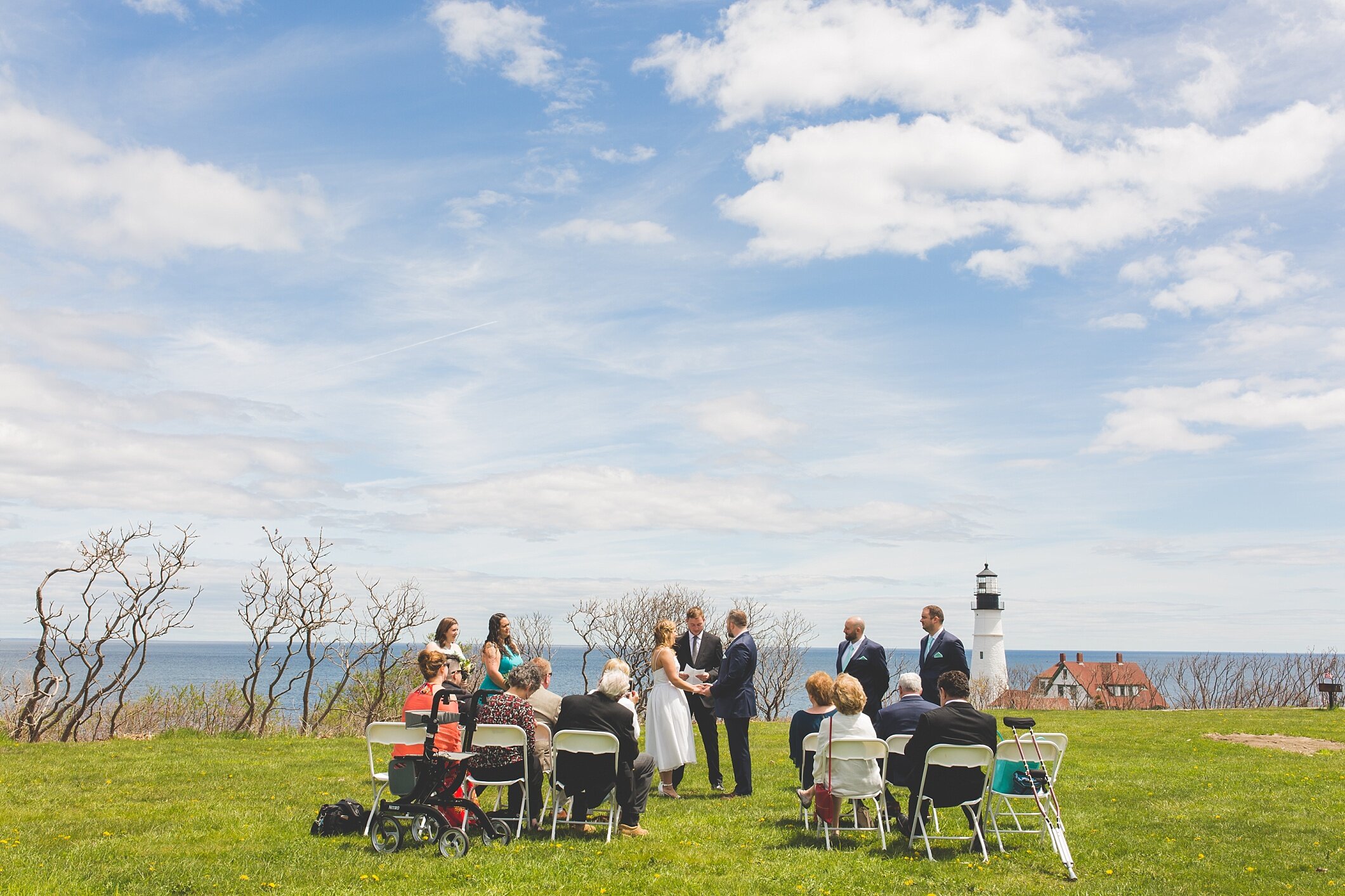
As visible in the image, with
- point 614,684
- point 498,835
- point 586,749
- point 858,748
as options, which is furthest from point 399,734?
point 858,748

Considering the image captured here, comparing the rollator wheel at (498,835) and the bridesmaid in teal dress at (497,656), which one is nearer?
the rollator wheel at (498,835)

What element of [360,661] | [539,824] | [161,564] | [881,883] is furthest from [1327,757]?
[161,564]

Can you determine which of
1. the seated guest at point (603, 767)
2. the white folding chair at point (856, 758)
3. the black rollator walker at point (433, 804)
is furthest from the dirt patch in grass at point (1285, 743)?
the black rollator walker at point (433, 804)

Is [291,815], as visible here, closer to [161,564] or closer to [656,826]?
[656,826]

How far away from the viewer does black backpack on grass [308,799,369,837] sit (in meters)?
7.38

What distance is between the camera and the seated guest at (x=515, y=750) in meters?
7.28

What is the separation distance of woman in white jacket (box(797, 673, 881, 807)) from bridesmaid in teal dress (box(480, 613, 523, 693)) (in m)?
3.25

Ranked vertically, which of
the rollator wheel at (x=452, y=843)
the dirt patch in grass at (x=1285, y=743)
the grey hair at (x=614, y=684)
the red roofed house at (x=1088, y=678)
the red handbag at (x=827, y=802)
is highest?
the grey hair at (x=614, y=684)

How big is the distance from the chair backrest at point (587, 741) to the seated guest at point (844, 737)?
5.00ft

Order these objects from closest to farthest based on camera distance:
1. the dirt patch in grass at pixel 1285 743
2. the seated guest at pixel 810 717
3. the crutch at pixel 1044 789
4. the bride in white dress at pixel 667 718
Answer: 1. the crutch at pixel 1044 789
2. the seated guest at pixel 810 717
3. the bride in white dress at pixel 667 718
4. the dirt patch in grass at pixel 1285 743

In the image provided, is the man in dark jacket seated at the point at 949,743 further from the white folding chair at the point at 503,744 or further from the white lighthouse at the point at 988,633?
the white lighthouse at the point at 988,633

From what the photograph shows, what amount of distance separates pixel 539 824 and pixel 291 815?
7.36 feet

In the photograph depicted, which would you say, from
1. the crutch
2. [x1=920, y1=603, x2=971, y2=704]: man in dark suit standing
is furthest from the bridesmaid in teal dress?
the crutch

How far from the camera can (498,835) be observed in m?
7.00
